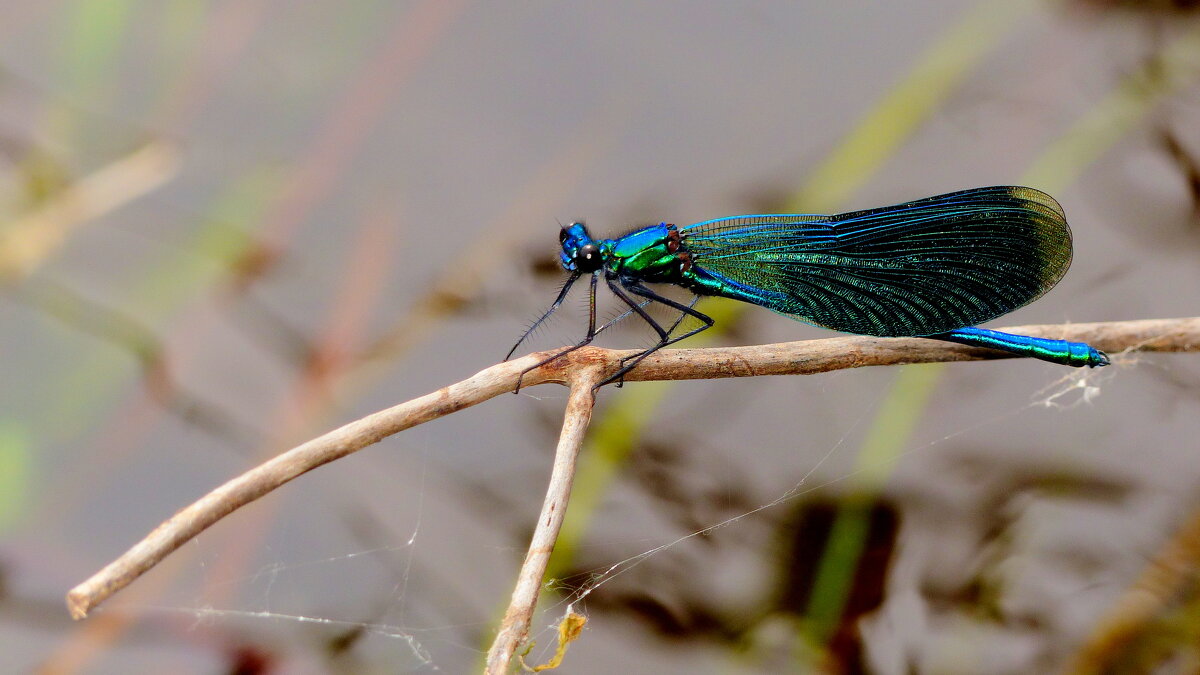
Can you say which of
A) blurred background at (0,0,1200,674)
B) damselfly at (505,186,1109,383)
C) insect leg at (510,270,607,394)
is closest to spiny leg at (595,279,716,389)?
damselfly at (505,186,1109,383)

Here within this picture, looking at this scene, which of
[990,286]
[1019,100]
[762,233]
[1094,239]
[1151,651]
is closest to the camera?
[1151,651]

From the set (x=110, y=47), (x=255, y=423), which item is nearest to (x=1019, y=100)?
(x=255, y=423)

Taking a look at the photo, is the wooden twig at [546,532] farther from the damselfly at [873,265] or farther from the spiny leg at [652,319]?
the damselfly at [873,265]

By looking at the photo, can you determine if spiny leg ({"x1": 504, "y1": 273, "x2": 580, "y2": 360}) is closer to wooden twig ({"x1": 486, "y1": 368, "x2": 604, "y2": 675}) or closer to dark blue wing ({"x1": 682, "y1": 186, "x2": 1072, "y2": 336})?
dark blue wing ({"x1": 682, "y1": 186, "x2": 1072, "y2": 336})

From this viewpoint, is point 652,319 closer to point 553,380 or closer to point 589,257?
point 589,257

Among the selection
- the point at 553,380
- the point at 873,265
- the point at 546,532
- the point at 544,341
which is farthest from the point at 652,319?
the point at 546,532

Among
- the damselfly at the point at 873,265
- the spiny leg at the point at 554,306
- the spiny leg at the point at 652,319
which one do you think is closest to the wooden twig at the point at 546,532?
the spiny leg at the point at 652,319

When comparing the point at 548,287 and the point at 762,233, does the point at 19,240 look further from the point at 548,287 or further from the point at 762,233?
the point at 762,233
